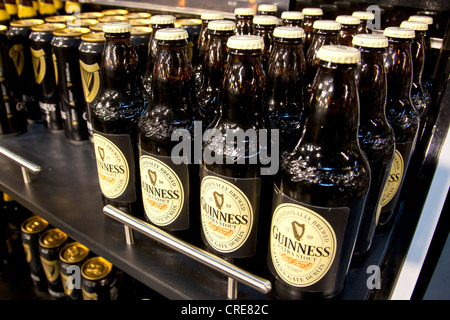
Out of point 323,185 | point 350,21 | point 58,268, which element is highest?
point 350,21

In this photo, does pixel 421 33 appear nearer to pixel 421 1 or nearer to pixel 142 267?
pixel 421 1

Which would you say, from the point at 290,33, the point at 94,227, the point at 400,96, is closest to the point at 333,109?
the point at 290,33

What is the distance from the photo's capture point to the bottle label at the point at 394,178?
808 millimetres

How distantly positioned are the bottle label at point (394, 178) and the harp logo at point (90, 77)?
804mm

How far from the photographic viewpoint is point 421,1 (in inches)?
39.2

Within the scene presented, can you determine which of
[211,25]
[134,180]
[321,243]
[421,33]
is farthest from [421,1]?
[134,180]

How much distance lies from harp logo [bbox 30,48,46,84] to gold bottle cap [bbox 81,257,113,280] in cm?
63

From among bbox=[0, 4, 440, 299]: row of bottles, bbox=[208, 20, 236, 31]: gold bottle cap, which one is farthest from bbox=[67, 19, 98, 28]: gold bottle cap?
bbox=[208, 20, 236, 31]: gold bottle cap

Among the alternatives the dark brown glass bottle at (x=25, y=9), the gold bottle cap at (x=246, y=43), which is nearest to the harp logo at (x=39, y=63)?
the dark brown glass bottle at (x=25, y=9)

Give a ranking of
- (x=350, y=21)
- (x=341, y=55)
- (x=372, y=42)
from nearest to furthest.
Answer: (x=341, y=55) → (x=372, y=42) → (x=350, y=21)

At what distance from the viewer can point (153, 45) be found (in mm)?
978

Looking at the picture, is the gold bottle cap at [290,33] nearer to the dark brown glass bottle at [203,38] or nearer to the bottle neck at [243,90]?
the bottle neck at [243,90]

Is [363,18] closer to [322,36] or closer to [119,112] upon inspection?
[322,36]

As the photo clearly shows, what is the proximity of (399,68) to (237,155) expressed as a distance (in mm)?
421
